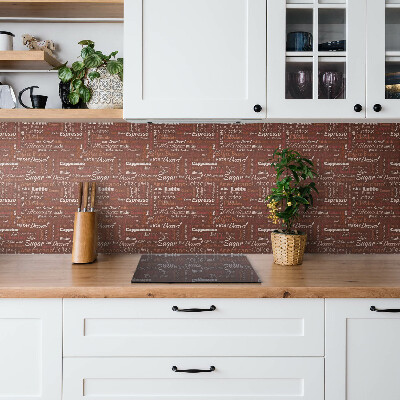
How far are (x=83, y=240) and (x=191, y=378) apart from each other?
0.80m

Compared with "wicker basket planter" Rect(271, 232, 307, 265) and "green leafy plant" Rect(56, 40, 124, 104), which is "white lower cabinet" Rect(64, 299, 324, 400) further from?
"green leafy plant" Rect(56, 40, 124, 104)

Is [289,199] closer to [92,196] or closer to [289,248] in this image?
[289,248]

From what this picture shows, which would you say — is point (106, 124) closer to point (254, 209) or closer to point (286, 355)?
point (254, 209)

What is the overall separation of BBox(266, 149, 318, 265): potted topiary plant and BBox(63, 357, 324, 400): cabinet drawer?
1.72ft

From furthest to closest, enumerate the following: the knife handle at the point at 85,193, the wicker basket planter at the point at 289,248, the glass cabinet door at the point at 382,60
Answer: the knife handle at the point at 85,193, the wicker basket planter at the point at 289,248, the glass cabinet door at the point at 382,60

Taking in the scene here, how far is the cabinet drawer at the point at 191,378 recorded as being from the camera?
67.9 inches

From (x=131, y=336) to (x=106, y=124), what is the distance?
1.12 m

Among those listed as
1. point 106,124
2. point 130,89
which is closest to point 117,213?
point 106,124

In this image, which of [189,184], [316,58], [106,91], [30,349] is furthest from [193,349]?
[316,58]

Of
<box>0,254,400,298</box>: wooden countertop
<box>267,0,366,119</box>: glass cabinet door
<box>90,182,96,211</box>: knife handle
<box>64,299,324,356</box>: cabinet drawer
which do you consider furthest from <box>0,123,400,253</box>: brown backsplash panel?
<box>64,299,324,356</box>: cabinet drawer

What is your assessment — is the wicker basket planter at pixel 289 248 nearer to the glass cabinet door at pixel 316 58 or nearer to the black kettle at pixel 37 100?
the glass cabinet door at pixel 316 58

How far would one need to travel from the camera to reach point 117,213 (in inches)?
94.3

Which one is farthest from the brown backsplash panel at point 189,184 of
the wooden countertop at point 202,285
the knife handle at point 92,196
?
the wooden countertop at point 202,285

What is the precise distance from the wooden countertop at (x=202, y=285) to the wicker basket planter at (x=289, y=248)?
42 millimetres
